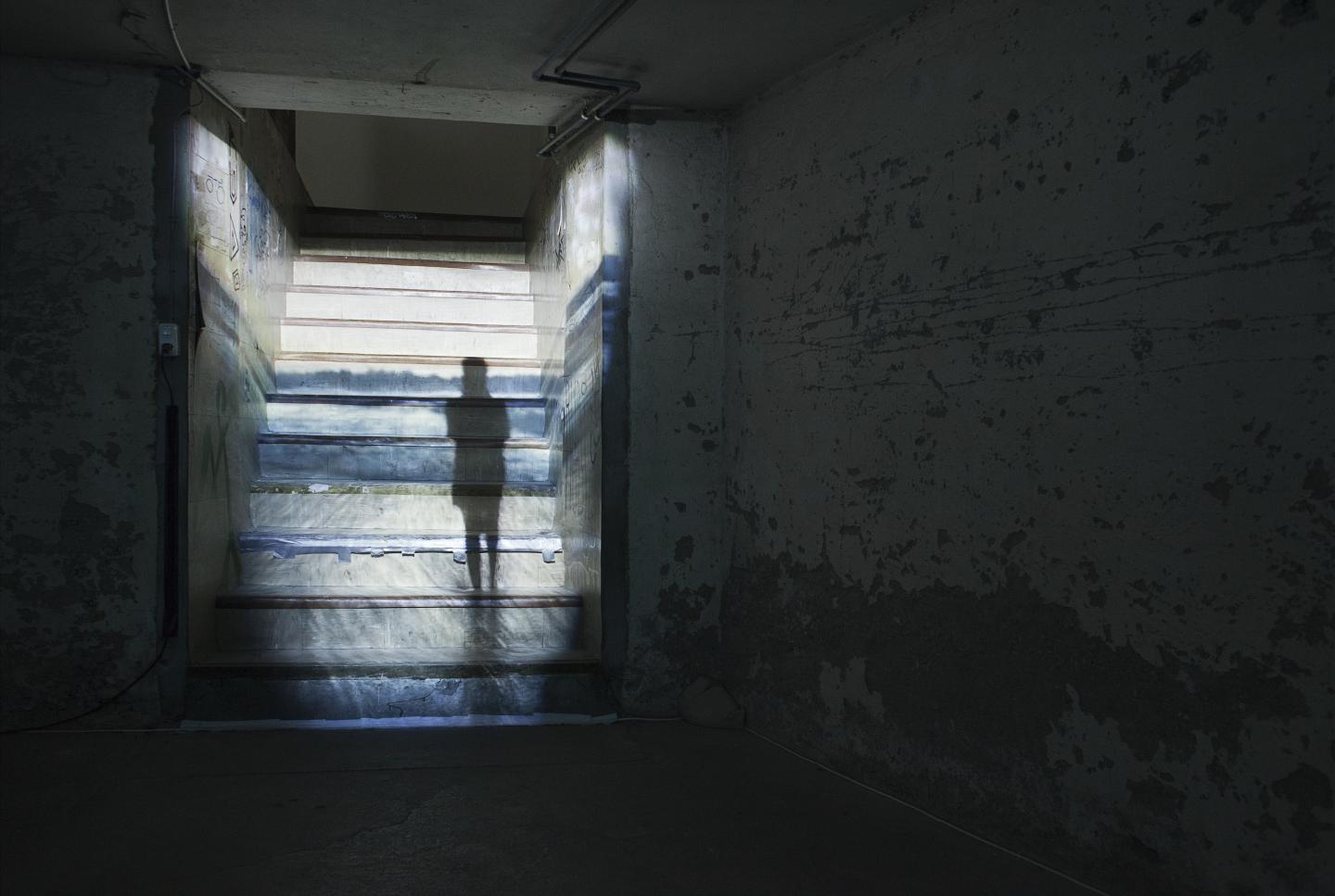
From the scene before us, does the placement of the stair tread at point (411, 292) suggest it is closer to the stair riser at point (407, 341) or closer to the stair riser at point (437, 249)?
the stair riser at point (407, 341)

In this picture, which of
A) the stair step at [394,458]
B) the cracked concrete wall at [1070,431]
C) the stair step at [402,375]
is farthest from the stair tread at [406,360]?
the cracked concrete wall at [1070,431]

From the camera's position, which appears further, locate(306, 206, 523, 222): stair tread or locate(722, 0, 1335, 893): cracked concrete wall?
locate(306, 206, 523, 222): stair tread

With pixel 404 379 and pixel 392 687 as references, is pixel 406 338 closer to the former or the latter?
pixel 404 379

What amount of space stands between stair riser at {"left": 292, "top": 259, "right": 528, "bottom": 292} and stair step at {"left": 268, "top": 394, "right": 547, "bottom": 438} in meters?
1.09

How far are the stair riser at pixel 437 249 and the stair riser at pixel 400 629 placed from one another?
271 centimetres

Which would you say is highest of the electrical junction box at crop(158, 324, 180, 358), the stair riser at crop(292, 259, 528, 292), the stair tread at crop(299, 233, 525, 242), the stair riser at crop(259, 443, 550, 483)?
the stair tread at crop(299, 233, 525, 242)

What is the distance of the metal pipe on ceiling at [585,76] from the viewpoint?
228 centimetres

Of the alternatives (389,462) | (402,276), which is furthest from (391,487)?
(402,276)

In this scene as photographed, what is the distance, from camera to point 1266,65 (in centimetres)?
153

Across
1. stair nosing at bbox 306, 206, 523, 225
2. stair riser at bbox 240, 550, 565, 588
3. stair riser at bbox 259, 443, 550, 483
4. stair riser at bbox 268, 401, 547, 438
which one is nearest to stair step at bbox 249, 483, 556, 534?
stair riser at bbox 259, 443, 550, 483

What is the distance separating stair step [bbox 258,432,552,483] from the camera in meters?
3.54

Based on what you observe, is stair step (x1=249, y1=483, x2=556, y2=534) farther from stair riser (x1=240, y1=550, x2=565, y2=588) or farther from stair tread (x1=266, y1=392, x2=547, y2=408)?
stair tread (x1=266, y1=392, x2=547, y2=408)

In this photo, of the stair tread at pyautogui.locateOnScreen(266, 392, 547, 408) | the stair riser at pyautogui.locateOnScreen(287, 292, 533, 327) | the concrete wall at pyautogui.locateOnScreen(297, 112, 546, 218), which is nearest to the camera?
the stair tread at pyautogui.locateOnScreen(266, 392, 547, 408)

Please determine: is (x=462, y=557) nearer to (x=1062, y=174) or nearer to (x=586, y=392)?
(x=586, y=392)
